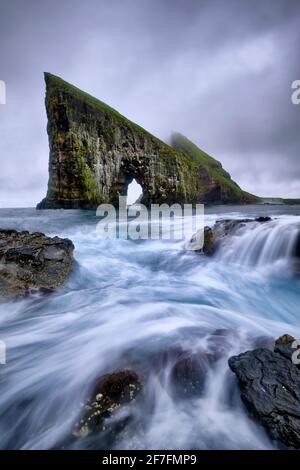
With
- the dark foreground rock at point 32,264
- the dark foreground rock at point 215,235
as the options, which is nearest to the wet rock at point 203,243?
the dark foreground rock at point 215,235

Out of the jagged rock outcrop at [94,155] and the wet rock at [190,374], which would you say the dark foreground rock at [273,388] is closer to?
the wet rock at [190,374]

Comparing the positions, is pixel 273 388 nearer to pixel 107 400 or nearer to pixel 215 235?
pixel 107 400

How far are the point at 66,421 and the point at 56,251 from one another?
480cm

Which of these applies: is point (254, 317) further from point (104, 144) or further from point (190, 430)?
point (104, 144)

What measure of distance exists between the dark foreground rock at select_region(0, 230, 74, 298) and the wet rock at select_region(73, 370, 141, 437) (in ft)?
10.8

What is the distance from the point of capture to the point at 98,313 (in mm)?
Result: 4652

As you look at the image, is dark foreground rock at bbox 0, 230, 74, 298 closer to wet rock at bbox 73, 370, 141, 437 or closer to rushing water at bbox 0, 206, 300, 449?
rushing water at bbox 0, 206, 300, 449

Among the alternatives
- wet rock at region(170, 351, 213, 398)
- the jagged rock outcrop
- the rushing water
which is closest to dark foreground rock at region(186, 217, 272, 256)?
the rushing water

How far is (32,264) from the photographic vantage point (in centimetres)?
579

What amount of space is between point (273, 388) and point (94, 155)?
119ft

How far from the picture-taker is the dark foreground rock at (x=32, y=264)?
5.32 m

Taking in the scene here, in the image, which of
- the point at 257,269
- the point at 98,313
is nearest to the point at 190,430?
the point at 98,313

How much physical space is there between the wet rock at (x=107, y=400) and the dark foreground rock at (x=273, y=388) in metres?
1.05
